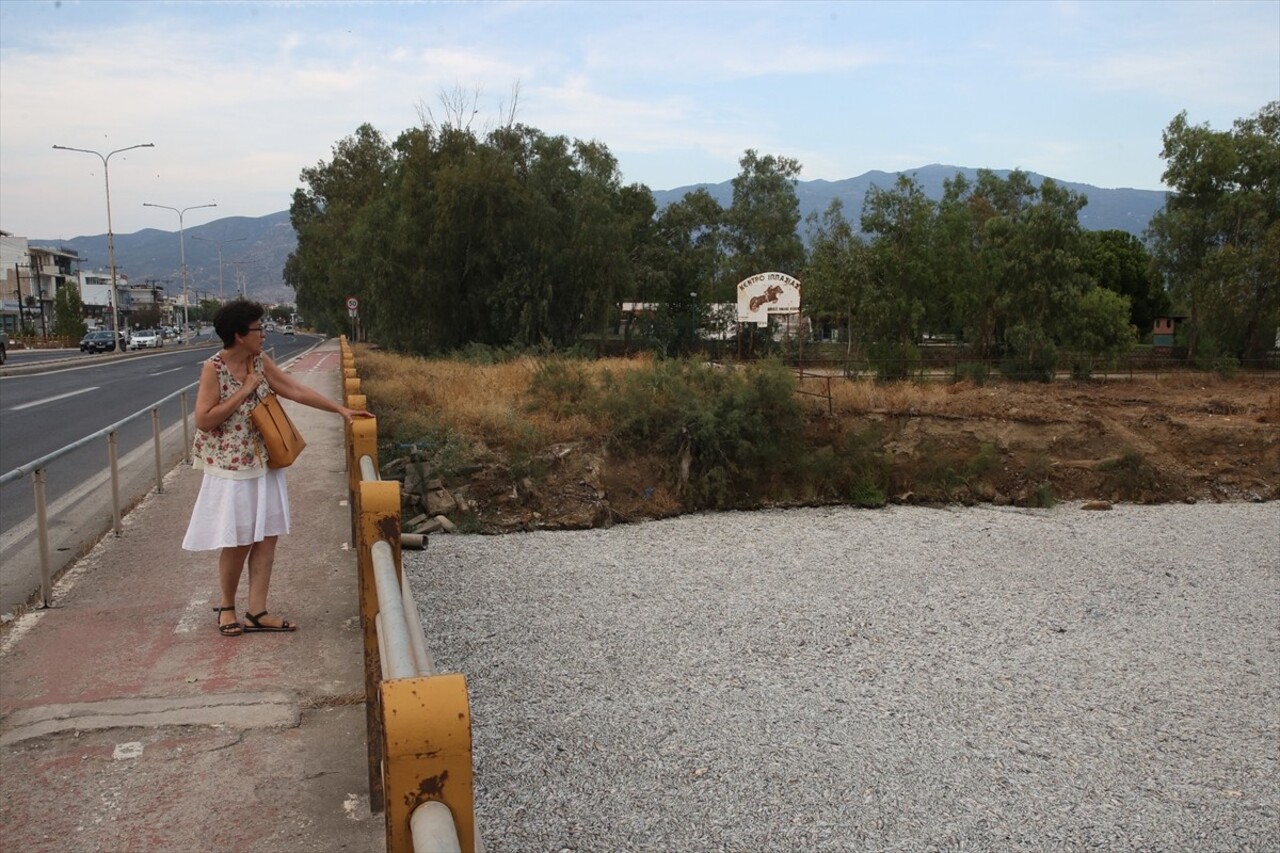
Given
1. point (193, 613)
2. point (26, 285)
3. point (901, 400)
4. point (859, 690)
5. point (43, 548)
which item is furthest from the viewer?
point (26, 285)

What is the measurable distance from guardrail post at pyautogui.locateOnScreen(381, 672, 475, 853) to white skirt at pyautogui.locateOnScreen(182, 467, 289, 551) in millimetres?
3822

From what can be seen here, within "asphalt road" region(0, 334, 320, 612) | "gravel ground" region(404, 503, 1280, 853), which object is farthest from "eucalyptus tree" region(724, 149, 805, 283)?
"gravel ground" region(404, 503, 1280, 853)

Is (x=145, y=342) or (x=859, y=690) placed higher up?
(x=145, y=342)

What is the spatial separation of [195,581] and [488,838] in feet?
9.10

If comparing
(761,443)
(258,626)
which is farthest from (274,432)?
(761,443)

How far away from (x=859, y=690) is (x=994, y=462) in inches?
506

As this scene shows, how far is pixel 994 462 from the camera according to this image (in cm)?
2045

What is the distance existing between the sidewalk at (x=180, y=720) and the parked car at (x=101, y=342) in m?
56.8

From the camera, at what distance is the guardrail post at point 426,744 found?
1847 millimetres

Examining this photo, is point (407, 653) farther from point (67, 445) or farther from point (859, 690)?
point (67, 445)

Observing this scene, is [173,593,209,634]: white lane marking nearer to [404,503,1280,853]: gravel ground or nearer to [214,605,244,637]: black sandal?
[214,605,244,637]: black sandal

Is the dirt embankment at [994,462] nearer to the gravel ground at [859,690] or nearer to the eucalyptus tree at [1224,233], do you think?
the gravel ground at [859,690]

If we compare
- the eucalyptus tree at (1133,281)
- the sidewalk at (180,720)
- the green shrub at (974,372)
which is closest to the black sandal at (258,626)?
the sidewalk at (180,720)

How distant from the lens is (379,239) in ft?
120
